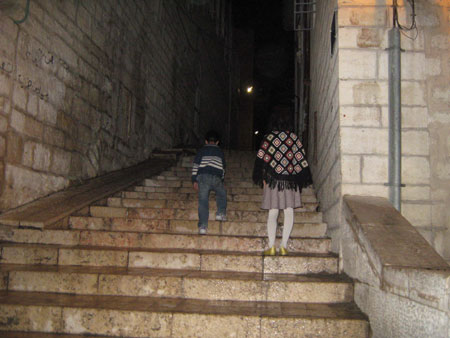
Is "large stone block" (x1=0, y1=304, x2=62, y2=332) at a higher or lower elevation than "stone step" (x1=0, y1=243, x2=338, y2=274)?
lower

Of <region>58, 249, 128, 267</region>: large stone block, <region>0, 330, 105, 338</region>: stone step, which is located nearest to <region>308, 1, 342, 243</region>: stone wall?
<region>58, 249, 128, 267</region>: large stone block

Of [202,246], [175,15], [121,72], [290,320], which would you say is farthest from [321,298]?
[175,15]

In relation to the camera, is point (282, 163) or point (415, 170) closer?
point (415, 170)

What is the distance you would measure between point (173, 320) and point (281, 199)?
1.81 meters

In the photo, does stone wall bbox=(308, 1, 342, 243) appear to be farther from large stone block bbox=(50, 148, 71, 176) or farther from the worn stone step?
large stone block bbox=(50, 148, 71, 176)

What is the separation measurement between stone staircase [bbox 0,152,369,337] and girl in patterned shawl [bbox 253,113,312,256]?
0.35m

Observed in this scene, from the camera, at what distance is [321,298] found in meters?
3.39

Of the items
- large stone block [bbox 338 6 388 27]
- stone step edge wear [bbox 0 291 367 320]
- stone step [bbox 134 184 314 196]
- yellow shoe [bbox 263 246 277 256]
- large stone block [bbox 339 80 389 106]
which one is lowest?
stone step edge wear [bbox 0 291 367 320]

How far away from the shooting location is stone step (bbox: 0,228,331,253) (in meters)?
4.40

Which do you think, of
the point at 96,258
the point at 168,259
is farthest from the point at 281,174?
the point at 96,258

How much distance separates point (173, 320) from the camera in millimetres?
2961

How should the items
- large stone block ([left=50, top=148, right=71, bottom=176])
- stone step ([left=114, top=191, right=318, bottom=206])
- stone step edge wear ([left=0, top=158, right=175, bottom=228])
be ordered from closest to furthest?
stone step edge wear ([left=0, top=158, right=175, bottom=228]), large stone block ([left=50, top=148, right=71, bottom=176]), stone step ([left=114, top=191, right=318, bottom=206])

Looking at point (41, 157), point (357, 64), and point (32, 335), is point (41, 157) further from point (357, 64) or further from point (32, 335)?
point (357, 64)

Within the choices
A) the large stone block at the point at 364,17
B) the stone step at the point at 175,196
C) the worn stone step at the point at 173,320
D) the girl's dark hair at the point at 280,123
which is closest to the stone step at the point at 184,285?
the worn stone step at the point at 173,320
